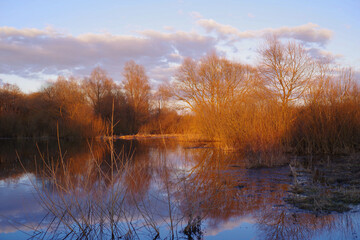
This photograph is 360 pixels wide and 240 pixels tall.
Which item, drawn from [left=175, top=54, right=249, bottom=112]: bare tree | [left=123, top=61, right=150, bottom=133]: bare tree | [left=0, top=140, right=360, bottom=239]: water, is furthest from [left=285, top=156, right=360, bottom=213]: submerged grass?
[left=123, top=61, right=150, bottom=133]: bare tree

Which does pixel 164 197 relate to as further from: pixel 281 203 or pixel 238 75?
pixel 238 75

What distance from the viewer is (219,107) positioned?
15.7 m

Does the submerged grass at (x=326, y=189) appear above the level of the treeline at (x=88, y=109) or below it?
below

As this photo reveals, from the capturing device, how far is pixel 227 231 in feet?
11.3

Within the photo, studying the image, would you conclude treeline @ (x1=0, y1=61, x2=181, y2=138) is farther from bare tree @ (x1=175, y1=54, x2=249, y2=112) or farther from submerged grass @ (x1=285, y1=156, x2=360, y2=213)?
submerged grass @ (x1=285, y1=156, x2=360, y2=213)

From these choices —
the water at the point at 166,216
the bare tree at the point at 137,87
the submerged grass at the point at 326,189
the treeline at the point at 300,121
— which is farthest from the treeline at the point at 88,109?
the water at the point at 166,216

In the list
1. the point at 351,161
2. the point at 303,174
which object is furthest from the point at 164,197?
the point at 351,161

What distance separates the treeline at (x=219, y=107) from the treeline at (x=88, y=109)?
0.30 feet

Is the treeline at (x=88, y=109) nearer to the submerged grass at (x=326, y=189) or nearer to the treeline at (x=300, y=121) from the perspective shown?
the treeline at (x=300, y=121)

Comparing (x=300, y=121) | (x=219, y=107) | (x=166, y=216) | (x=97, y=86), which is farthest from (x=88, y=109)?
(x=166, y=216)

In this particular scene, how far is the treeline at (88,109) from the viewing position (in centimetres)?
2469

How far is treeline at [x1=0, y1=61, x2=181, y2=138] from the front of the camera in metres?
24.7

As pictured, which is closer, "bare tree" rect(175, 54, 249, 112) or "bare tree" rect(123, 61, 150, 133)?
"bare tree" rect(175, 54, 249, 112)

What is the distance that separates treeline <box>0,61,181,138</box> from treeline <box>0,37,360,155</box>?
92 mm
